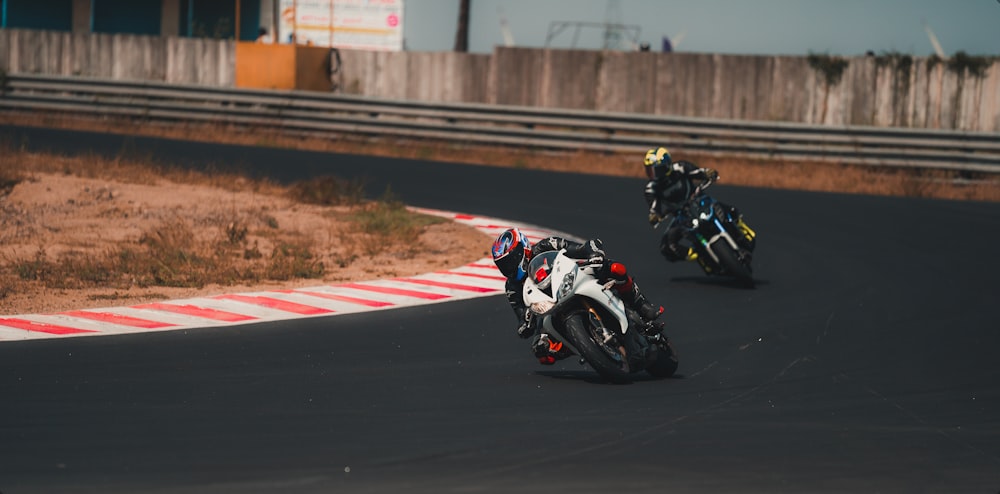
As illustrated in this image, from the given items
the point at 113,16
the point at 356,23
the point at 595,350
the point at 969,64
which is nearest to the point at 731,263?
the point at 595,350

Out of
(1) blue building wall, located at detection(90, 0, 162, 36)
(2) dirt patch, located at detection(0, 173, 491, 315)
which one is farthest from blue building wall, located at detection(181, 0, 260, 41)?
(2) dirt patch, located at detection(0, 173, 491, 315)

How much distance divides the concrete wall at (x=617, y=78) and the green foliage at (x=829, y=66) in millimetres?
64

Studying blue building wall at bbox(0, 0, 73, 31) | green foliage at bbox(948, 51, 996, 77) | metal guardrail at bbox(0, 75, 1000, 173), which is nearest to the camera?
metal guardrail at bbox(0, 75, 1000, 173)

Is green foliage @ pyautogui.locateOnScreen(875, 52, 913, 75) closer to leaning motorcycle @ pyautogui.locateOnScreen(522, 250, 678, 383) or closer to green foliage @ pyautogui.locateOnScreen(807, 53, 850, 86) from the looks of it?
green foliage @ pyautogui.locateOnScreen(807, 53, 850, 86)

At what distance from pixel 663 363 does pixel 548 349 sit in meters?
0.87

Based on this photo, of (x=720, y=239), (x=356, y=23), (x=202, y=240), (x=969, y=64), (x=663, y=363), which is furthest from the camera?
(x=356, y=23)

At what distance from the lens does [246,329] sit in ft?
38.3

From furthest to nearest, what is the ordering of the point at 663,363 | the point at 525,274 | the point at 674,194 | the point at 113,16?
the point at 113,16, the point at 674,194, the point at 663,363, the point at 525,274

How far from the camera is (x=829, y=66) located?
92.7 feet

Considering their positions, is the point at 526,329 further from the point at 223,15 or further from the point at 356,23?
the point at 223,15

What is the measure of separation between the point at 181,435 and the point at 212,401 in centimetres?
100

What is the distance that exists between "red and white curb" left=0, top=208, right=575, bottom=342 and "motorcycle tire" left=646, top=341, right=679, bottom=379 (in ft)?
13.1

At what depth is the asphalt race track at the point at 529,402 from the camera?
6.75 meters

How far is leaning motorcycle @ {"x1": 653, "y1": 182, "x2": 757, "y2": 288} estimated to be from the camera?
1417 centimetres
